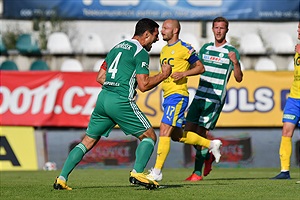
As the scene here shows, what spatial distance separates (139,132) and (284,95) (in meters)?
10.2

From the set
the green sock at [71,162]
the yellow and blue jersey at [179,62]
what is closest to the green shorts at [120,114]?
the green sock at [71,162]

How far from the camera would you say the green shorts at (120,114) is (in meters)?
10.1

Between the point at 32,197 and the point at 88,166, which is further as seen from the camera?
the point at 88,166

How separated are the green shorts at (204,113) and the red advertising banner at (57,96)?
6778 millimetres

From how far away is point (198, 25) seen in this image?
29.6m

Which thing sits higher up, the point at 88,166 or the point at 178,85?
the point at 178,85

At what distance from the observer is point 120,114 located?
1008 cm

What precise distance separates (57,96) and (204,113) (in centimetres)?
730

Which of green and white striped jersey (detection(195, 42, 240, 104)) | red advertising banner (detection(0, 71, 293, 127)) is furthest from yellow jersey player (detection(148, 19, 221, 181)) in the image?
red advertising banner (detection(0, 71, 293, 127))

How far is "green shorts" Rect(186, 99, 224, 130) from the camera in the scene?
13.3 metres

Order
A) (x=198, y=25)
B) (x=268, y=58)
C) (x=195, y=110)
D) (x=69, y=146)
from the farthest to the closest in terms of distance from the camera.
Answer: (x=198, y=25), (x=268, y=58), (x=69, y=146), (x=195, y=110)

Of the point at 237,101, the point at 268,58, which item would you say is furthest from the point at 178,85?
the point at 268,58

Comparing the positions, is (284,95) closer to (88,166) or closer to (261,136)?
(261,136)

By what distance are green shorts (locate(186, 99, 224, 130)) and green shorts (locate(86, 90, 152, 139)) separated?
3.23m
